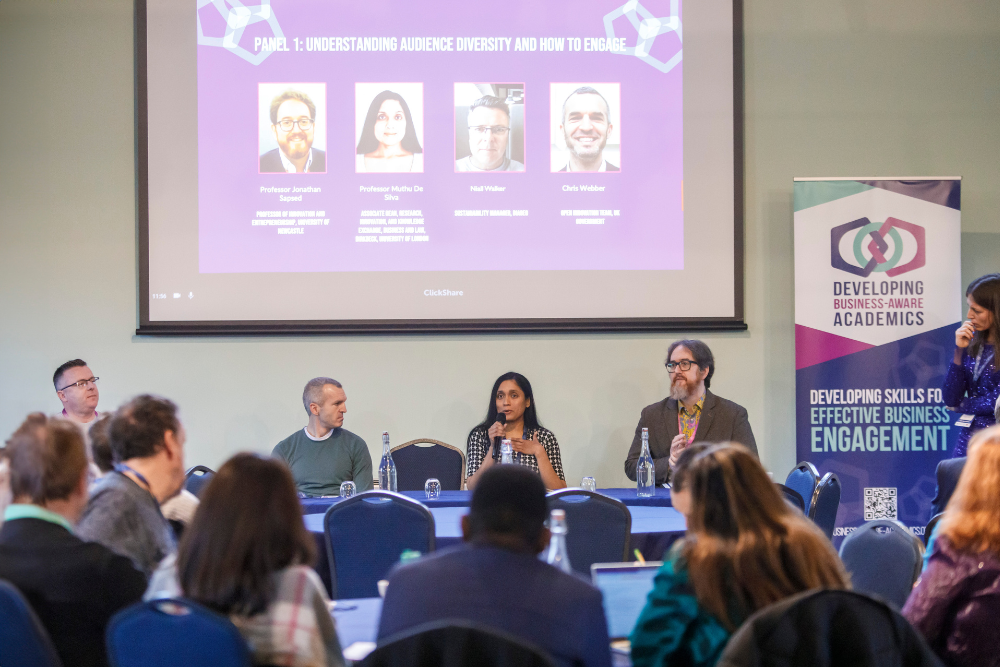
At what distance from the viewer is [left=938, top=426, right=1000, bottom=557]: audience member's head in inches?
72.6

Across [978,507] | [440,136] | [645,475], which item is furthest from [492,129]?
[978,507]

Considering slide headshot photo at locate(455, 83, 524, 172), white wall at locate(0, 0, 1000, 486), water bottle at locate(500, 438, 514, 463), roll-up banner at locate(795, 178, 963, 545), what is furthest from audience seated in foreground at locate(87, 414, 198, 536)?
roll-up banner at locate(795, 178, 963, 545)

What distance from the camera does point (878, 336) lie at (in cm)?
491

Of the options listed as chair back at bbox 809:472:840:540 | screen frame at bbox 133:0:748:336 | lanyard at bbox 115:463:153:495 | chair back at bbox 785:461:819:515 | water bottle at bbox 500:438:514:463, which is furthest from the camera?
screen frame at bbox 133:0:748:336

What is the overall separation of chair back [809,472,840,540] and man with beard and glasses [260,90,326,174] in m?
3.35

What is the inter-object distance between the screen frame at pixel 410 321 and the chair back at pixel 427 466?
33.9 inches

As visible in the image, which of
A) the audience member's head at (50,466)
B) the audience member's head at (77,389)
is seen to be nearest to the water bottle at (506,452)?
the audience member's head at (77,389)

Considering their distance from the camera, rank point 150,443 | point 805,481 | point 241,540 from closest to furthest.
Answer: point 241,540, point 150,443, point 805,481

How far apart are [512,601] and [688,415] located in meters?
3.15

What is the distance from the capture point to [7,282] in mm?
5203

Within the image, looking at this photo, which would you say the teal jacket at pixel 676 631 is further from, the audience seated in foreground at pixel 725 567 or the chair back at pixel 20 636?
the chair back at pixel 20 636

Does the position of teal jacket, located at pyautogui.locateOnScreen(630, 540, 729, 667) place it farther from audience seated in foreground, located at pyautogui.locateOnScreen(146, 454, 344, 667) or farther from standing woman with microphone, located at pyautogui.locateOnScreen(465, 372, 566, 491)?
standing woman with microphone, located at pyautogui.locateOnScreen(465, 372, 566, 491)

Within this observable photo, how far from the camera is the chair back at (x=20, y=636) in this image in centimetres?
164

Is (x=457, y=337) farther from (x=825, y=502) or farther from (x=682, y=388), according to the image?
(x=825, y=502)
